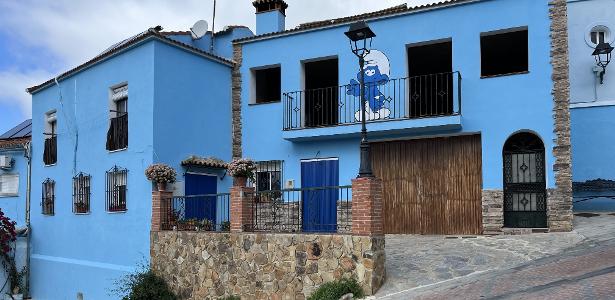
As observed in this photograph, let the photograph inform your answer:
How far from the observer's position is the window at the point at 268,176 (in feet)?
53.5

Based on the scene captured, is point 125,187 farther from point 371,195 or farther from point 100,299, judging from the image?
point 371,195

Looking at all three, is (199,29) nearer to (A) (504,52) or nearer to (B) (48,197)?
(B) (48,197)

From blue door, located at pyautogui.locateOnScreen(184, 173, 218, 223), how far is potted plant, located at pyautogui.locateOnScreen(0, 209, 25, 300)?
8.04 m

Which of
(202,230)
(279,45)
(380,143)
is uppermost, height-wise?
(279,45)

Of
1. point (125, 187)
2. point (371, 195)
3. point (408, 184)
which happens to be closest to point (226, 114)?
point (125, 187)

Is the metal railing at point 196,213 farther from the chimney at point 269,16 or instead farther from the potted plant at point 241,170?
the chimney at point 269,16

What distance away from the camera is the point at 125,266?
48.7ft

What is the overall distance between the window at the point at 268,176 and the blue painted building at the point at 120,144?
93 centimetres

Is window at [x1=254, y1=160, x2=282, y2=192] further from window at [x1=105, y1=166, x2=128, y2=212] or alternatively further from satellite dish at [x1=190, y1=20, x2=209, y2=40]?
satellite dish at [x1=190, y1=20, x2=209, y2=40]

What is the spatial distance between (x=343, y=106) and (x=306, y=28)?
7.92 ft

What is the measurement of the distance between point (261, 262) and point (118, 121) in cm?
663

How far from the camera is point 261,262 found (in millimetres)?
11578

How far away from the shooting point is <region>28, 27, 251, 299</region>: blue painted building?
14.7 meters

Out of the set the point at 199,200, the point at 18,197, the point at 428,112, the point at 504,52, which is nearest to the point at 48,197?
the point at 18,197
